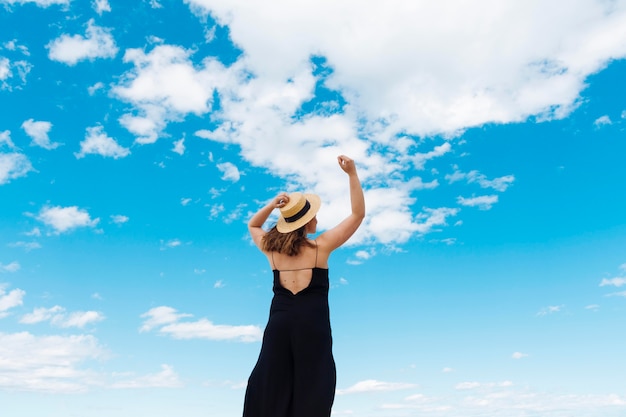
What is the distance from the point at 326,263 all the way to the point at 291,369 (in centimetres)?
109

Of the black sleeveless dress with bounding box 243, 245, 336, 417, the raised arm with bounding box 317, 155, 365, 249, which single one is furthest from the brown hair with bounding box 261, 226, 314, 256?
the black sleeveless dress with bounding box 243, 245, 336, 417

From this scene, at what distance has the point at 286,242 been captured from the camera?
255 inches

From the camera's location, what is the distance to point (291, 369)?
6332 millimetres

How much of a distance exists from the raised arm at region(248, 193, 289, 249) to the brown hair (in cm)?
25

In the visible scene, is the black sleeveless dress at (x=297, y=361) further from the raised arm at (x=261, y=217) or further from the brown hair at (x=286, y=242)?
the raised arm at (x=261, y=217)

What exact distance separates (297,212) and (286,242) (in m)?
0.36

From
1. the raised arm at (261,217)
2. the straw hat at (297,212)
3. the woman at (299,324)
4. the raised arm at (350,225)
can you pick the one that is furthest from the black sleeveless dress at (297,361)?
the raised arm at (261,217)

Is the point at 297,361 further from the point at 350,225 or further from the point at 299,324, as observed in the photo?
the point at 350,225

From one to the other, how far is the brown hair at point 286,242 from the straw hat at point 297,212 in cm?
6

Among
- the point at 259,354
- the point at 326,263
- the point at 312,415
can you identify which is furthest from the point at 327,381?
the point at 326,263

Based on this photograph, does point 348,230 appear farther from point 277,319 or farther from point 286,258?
point 277,319

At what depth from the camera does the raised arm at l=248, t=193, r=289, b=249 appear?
6.89 metres

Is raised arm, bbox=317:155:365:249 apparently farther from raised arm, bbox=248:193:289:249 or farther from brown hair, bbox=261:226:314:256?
raised arm, bbox=248:193:289:249

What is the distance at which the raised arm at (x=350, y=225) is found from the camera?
6422mm
